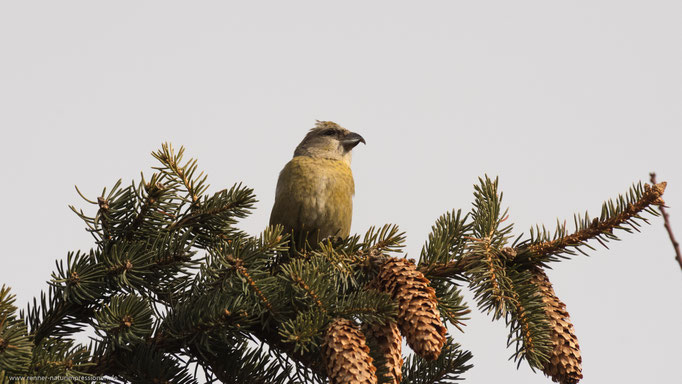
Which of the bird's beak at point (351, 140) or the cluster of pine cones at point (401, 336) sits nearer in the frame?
the cluster of pine cones at point (401, 336)

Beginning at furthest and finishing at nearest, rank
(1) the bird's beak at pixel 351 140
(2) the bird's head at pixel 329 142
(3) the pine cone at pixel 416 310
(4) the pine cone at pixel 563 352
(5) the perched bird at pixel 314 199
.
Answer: (1) the bird's beak at pixel 351 140 < (2) the bird's head at pixel 329 142 < (5) the perched bird at pixel 314 199 < (4) the pine cone at pixel 563 352 < (3) the pine cone at pixel 416 310

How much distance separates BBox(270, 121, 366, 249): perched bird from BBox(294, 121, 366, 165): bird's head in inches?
8.6

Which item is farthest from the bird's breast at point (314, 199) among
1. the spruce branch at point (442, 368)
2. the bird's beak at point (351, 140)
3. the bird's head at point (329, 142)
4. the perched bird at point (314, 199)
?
the spruce branch at point (442, 368)

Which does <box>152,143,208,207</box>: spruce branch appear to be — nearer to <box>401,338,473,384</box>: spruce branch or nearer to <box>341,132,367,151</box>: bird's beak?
<box>401,338,473,384</box>: spruce branch

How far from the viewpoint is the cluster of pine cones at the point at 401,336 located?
7.38ft

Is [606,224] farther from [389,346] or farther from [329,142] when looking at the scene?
[329,142]

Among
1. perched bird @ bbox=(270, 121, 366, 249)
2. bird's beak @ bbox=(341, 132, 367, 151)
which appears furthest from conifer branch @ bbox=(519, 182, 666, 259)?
bird's beak @ bbox=(341, 132, 367, 151)

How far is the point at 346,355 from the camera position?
88.4 inches

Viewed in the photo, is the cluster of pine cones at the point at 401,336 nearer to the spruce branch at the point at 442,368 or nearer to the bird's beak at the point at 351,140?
the spruce branch at the point at 442,368

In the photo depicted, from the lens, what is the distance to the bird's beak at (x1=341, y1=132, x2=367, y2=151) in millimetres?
6176

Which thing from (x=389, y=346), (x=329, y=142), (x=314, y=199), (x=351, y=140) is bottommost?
(x=389, y=346)

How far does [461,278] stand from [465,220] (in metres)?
0.27

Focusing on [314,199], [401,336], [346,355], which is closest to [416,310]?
[401,336]

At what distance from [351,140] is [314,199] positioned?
1406mm
